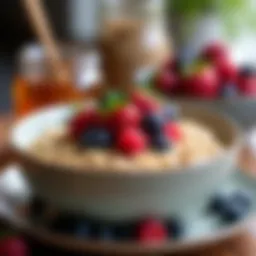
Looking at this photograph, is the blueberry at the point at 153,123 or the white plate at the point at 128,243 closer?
the white plate at the point at 128,243

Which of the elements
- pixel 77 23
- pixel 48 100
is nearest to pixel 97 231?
pixel 48 100

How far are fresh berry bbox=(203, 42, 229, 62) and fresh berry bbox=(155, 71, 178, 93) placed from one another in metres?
0.09

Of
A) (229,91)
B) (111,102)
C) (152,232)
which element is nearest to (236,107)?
(229,91)

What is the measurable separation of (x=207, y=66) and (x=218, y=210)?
0.39 meters

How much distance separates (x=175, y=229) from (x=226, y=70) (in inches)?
17.4

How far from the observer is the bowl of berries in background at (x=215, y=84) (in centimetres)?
108

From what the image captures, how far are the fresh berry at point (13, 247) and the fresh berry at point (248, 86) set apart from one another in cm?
49

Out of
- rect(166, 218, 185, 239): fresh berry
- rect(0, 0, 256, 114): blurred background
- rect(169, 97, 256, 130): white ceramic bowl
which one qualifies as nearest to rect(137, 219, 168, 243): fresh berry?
rect(166, 218, 185, 239): fresh berry


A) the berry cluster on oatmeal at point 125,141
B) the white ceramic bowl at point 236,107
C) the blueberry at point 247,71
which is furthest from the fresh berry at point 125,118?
the blueberry at point 247,71

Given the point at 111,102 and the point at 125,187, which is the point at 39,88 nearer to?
the point at 111,102

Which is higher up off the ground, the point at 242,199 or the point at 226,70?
the point at 226,70

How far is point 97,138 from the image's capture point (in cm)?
83

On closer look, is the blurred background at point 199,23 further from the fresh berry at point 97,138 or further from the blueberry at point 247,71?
the fresh berry at point 97,138

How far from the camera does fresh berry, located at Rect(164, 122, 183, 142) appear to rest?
85 cm
